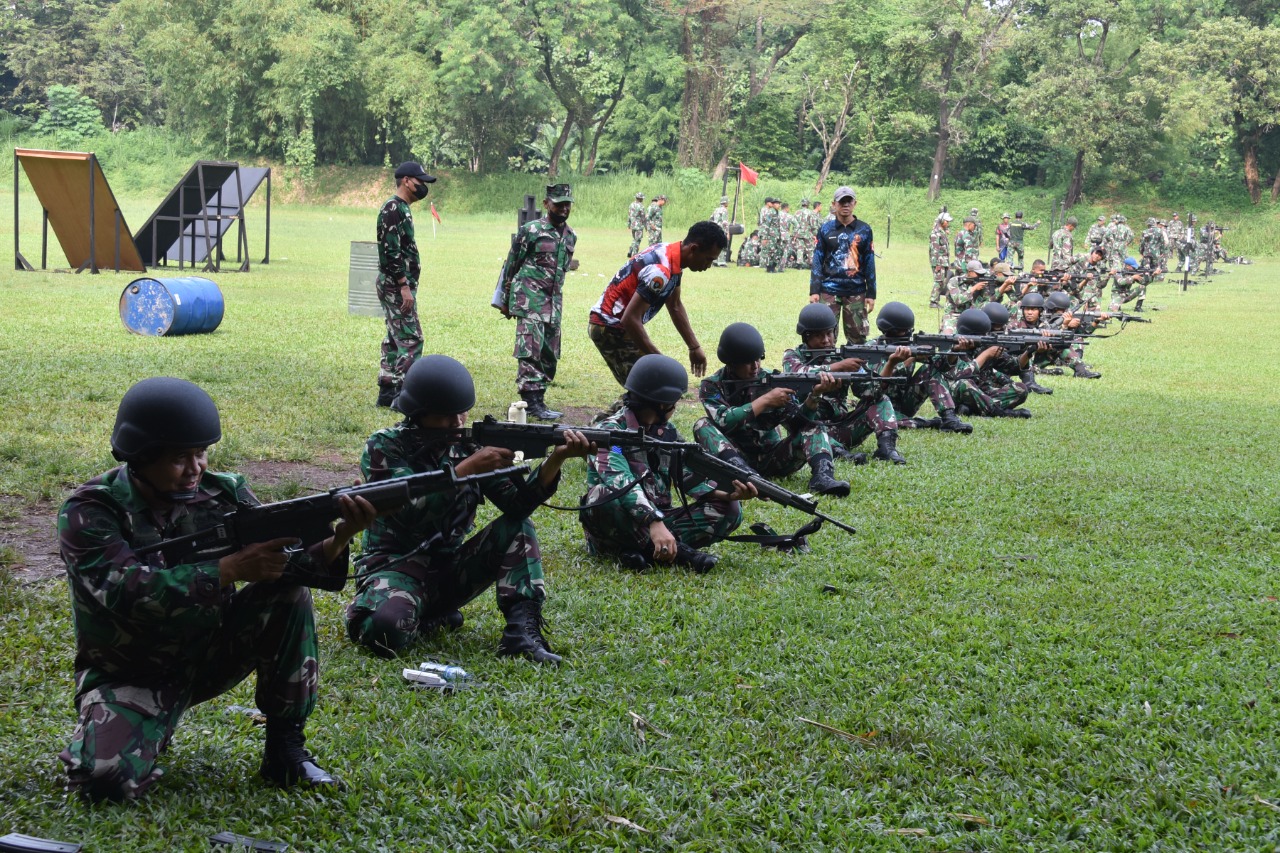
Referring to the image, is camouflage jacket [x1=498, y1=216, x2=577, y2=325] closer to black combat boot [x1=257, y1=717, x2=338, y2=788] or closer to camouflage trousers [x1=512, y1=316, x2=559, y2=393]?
A: camouflage trousers [x1=512, y1=316, x2=559, y2=393]

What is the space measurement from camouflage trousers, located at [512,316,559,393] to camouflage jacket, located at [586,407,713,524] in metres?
4.39

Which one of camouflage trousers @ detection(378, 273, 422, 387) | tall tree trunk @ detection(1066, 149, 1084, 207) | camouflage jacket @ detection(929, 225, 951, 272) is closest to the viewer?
camouflage trousers @ detection(378, 273, 422, 387)

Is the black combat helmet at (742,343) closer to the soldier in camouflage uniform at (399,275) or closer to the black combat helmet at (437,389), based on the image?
the black combat helmet at (437,389)

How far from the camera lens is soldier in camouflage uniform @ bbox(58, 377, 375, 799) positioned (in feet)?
12.5

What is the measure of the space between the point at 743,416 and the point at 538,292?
352 cm

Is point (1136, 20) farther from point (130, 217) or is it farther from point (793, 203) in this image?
point (130, 217)

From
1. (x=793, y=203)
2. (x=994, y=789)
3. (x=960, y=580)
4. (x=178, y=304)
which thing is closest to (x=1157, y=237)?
(x=793, y=203)

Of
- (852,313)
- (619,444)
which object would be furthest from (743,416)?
(852,313)

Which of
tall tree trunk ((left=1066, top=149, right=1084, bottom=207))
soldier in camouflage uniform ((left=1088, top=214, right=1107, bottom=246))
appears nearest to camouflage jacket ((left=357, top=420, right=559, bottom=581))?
soldier in camouflage uniform ((left=1088, top=214, right=1107, bottom=246))

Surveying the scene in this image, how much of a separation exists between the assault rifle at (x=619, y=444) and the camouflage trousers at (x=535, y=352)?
5.20m

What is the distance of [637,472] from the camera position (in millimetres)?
7141

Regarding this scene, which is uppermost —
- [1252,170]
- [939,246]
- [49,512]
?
[1252,170]

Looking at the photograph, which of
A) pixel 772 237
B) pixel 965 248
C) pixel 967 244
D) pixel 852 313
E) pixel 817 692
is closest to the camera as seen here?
pixel 817 692

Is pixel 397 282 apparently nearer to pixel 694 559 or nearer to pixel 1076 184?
pixel 694 559
